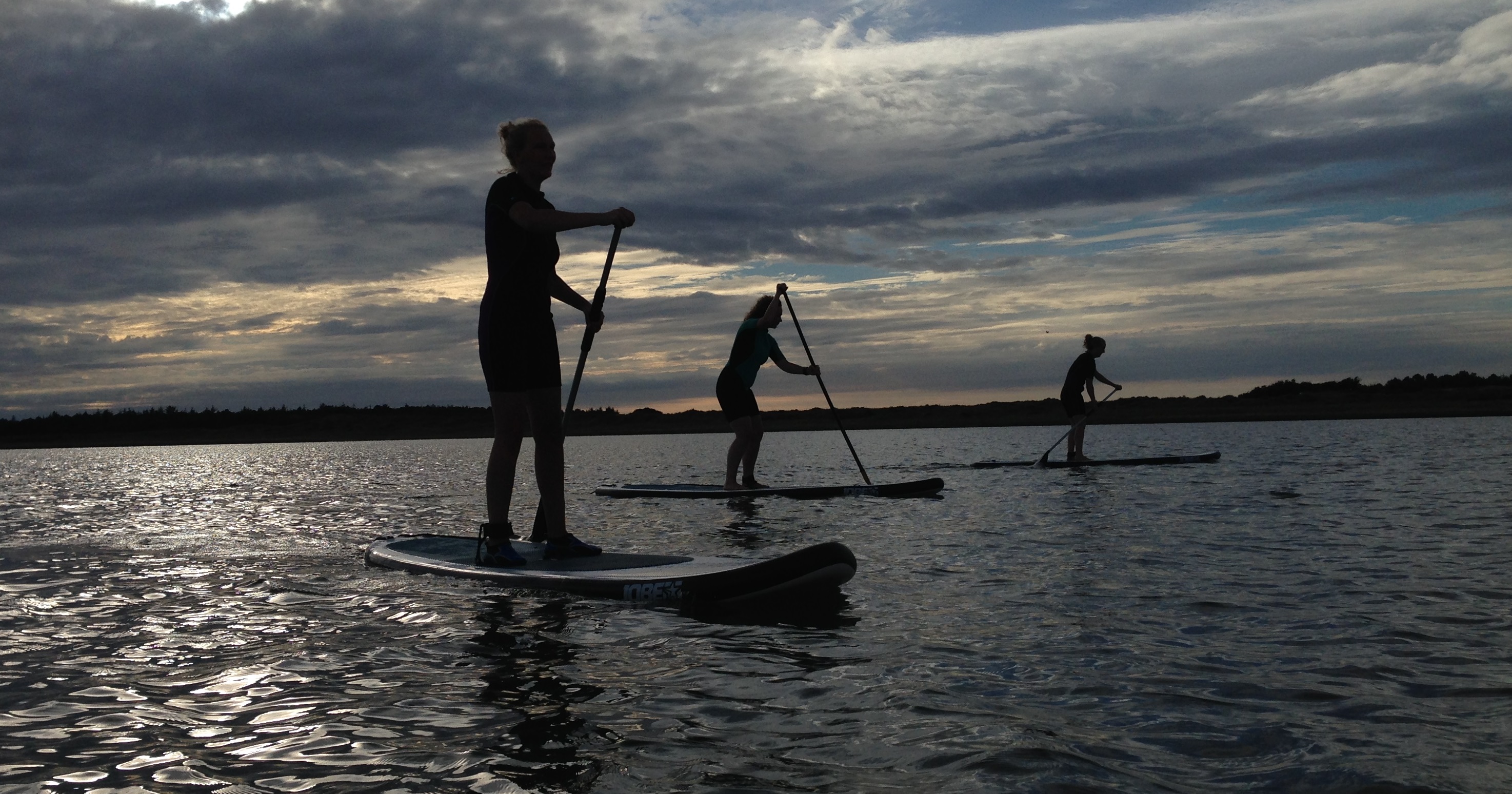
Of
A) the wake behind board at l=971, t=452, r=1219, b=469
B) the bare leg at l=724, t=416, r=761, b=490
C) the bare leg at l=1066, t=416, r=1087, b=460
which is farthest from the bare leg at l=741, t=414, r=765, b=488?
the bare leg at l=1066, t=416, r=1087, b=460

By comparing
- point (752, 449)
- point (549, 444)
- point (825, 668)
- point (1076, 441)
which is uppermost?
point (549, 444)

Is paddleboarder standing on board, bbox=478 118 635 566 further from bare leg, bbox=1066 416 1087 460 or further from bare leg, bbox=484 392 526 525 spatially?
bare leg, bbox=1066 416 1087 460

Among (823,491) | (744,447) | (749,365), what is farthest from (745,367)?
(823,491)

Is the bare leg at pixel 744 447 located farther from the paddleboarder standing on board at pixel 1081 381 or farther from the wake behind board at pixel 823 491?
the paddleboarder standing on board at pixel 1081 381

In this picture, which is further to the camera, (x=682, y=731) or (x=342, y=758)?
(x=682, y=731)

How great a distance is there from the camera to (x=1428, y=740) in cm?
317

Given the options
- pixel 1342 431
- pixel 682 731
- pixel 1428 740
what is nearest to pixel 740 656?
pixel 682 731

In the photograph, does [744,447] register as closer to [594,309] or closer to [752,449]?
[752,449]

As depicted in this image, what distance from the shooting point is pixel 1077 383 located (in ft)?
63.0

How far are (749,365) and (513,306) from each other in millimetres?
7208

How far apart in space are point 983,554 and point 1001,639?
10.6ft

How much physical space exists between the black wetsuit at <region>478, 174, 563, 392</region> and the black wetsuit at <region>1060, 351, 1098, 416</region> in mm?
14510

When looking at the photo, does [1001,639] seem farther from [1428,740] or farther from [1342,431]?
[1342,431]

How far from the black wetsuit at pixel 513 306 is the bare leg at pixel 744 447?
705 centimetres
